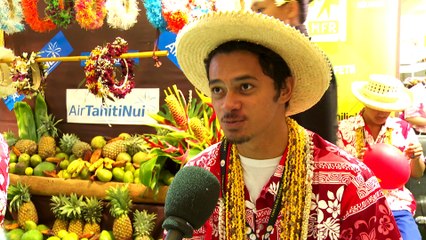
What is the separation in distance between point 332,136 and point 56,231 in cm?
226

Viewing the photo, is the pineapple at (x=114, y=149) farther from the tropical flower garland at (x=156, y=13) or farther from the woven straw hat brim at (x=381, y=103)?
the woven straw hat brim at (x=381, y=103)

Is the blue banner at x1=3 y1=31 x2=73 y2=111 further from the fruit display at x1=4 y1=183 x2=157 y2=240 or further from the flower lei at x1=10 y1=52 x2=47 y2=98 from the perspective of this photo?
the fruit display at x1=4 y1=183 x2=157 y2=240

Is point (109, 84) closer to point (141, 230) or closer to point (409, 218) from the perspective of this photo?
point (141, 230)

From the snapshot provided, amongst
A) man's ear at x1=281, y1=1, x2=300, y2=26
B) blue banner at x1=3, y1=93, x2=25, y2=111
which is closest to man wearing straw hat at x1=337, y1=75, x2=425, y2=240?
→ man's ear at x1=281, y1=1, x2=300, y2=26

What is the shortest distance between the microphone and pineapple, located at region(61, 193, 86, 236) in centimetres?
242

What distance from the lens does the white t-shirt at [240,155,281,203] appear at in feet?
4.53

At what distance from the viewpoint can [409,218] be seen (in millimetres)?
2963

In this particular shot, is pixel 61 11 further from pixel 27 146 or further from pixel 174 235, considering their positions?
pixel 174 235

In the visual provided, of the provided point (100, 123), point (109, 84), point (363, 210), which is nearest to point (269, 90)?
point (363, 210)

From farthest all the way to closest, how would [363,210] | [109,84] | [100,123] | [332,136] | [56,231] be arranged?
1. [100,123]
2. [56,231]
3. [109,84]
4. [332,136]
5. [363,210]

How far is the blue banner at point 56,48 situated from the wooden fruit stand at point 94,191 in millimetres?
1081

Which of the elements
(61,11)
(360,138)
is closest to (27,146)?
(61,11)

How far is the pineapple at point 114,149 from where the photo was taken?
3371 mm

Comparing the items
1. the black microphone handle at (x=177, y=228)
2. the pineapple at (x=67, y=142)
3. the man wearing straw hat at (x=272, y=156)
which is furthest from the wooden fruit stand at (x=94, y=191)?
the black microphone handle at (x=177, y=228)
